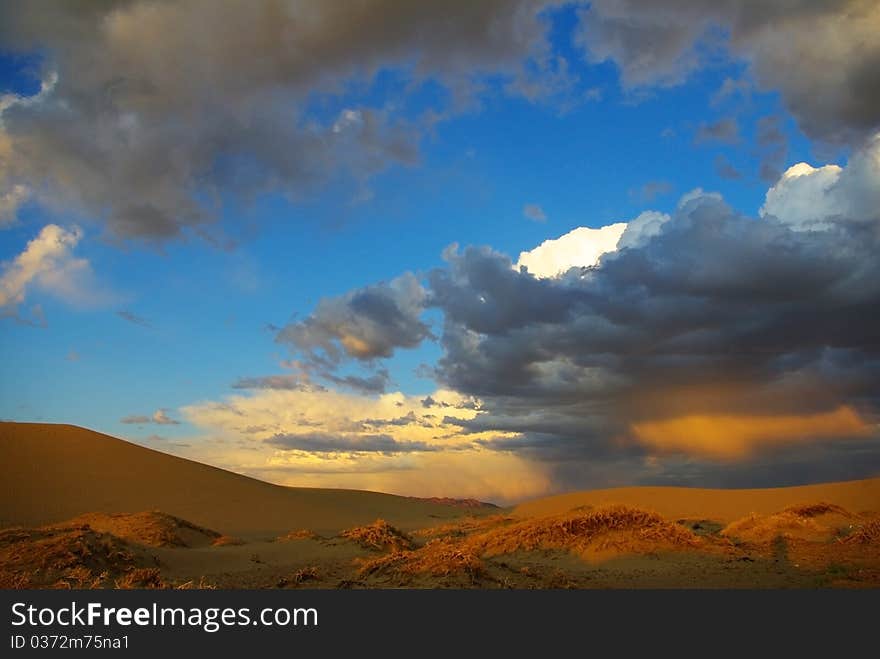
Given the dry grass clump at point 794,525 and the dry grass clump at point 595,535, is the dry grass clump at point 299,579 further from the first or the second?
the dry grass clump at point 794,525

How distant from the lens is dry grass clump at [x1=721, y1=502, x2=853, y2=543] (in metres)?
19.8

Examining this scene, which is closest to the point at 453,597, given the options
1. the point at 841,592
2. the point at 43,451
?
the point at 841,592

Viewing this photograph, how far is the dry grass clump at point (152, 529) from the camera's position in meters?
24.0

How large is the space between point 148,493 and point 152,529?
80.8ft

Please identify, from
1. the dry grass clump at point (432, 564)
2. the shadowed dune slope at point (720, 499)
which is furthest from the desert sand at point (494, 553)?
the shadowed dune slope at point (720, 499)

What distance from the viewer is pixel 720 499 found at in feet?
137

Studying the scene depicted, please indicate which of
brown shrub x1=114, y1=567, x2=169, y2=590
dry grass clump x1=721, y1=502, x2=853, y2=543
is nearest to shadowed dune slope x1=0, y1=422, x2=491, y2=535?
dry grass clump x1=721, y1=502, x2=853, y2=543

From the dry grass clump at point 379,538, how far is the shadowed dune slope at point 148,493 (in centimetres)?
1585

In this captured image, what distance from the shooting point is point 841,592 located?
10922 millimetres

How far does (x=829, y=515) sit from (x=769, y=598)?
15.8 metres

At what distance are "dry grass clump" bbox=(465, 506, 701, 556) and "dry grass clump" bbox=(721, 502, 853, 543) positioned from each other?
389 centimetres

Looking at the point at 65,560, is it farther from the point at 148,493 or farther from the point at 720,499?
the point at 720,499

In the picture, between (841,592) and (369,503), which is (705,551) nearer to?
(841,592)

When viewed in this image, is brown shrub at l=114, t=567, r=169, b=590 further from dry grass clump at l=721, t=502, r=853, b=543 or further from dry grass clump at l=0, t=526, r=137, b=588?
dry grass clump at l=721, t=502, r=853, b=543
